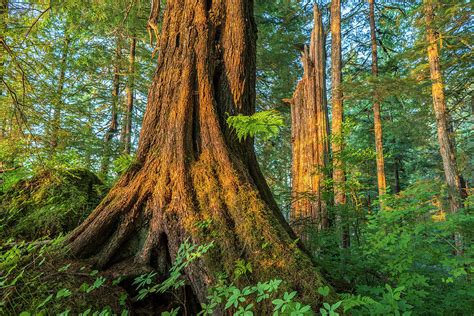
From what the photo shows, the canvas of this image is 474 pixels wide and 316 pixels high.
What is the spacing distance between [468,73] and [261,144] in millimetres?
7997

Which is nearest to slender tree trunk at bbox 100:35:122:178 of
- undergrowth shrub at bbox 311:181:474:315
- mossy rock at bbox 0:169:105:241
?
mossy rock at bbox 0:169:105:241

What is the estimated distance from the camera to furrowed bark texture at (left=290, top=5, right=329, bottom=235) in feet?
18.3

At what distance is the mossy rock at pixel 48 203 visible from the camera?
10.4 feet

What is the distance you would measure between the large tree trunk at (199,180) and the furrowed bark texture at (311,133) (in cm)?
302

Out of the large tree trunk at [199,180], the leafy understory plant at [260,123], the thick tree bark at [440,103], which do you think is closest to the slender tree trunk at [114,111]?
the large tree trunk at [199,180]

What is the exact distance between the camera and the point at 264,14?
10625 millimetres

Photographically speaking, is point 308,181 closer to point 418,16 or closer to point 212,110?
point 212,110

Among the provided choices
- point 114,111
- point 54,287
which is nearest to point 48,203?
point 54,287

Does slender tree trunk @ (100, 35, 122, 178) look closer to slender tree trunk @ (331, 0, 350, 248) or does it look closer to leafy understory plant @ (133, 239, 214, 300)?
slender tree trunk @ (331, 0, 350, 248)

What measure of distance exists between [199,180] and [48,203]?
2.44m

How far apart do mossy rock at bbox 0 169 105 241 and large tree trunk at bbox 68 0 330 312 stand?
1.02 meters

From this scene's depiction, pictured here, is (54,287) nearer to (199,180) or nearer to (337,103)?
(199,180)

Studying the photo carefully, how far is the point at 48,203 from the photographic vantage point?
354 centimetres

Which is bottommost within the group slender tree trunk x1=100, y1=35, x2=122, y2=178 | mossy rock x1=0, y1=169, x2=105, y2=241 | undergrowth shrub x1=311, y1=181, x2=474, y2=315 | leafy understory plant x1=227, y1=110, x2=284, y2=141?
undergrowth shrub x1=311, y1=181, x2=474, y2=315
